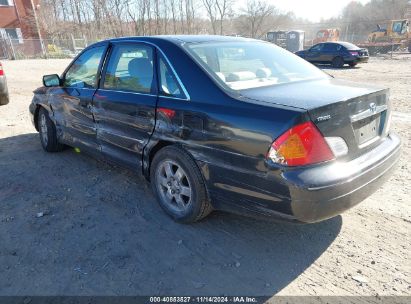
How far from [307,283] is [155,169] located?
168cm

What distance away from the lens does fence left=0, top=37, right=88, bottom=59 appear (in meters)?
24.5

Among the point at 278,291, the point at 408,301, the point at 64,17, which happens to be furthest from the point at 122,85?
the point at 64,17

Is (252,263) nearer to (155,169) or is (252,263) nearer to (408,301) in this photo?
(408,301)

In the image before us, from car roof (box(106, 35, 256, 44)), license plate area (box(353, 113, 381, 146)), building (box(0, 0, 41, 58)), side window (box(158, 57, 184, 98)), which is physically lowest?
license plate area (box(353, 113, 381, 146))

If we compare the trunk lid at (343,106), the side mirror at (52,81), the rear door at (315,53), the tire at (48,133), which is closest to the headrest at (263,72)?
the trunk lid at (343,106)

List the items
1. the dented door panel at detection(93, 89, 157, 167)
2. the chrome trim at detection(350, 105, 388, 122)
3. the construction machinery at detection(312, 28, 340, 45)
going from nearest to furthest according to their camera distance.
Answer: the chrome trim at detection(350, 105, 388, 122) < the dented door panel at detection(93, 89, 157, 167) < the construction machinery at detection(312, 28, 340, 45)

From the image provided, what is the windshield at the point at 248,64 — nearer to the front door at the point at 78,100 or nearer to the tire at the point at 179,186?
the tire at the point at 179,186

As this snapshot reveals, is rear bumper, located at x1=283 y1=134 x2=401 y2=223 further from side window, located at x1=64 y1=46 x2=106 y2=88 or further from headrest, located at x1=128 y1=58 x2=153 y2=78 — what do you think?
side window, located at x1=64 y1=46 x2=106 y2=88

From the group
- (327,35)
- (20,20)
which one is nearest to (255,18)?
(327,35)

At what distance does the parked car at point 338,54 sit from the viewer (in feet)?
60.5

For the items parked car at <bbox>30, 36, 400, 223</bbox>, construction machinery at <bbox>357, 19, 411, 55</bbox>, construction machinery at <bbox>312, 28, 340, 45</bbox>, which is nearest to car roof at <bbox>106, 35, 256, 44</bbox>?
parked car at <bbox>30, 36, 400, 223</bbox>

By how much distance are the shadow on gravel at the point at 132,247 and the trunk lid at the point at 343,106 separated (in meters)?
0.90

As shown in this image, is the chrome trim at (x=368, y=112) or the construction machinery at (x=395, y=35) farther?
the construction machinery at (x=395, y=35)

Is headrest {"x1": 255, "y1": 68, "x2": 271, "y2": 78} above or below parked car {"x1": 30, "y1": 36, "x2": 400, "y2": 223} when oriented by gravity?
above
